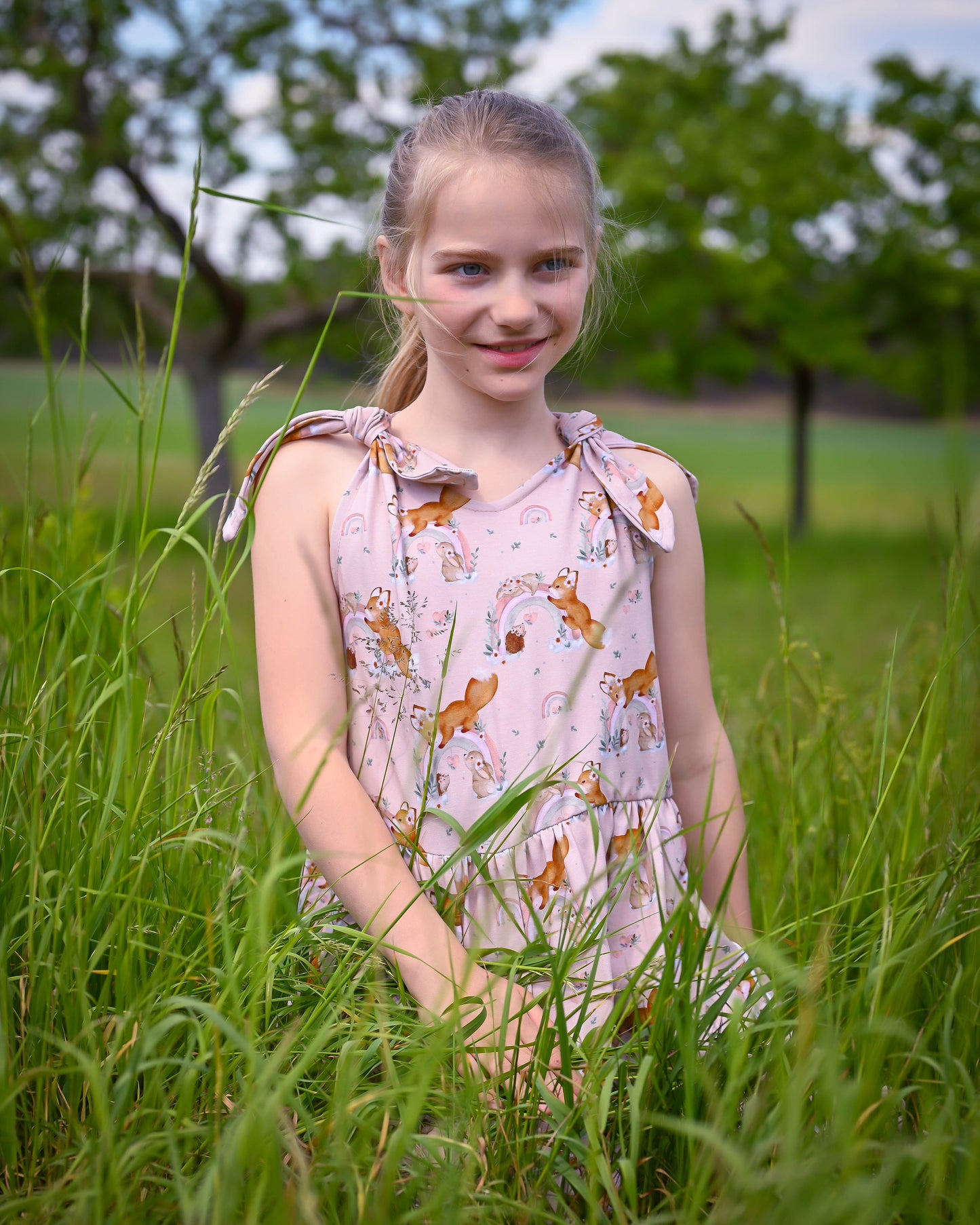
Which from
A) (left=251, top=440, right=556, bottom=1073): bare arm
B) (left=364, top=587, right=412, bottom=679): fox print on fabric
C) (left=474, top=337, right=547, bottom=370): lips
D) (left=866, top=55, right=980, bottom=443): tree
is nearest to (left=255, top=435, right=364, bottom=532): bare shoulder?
(left=251, top=440, right=556, bottom=1073): bare arm

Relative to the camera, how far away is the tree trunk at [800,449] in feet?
54.5

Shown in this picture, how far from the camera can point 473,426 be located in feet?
5.01

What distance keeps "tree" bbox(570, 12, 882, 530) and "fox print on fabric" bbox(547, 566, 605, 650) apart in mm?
Answer: 10973

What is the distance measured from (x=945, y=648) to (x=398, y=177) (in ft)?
3.31

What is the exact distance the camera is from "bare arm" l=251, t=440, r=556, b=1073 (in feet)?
4.08

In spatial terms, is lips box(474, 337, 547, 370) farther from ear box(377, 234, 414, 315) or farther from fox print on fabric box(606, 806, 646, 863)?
fox print on fabric box(606, 806, 646, 863)

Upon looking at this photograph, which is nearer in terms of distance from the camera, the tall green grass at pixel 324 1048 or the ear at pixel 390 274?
the tall green grass at pixel 324 1048

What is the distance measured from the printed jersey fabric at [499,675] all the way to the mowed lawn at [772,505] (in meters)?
0.25

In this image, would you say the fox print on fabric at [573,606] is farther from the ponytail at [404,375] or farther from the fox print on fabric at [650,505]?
the ponytail at [404,375]

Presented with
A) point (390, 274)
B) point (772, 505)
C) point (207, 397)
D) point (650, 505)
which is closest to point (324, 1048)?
point (650, 505)

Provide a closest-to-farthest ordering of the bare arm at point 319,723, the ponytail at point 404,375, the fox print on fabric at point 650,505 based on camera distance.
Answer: the bare arm at point 319,723, the fox print on fabric at point 650,505, the ponytail at point 404,375

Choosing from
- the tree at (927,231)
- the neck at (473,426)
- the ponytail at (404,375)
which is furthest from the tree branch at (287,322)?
the neck at (473,426)

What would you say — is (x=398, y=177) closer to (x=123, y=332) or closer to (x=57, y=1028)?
(x=123, y=332)

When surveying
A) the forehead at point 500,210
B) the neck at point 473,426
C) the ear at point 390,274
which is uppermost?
the forehead at point 500,210
